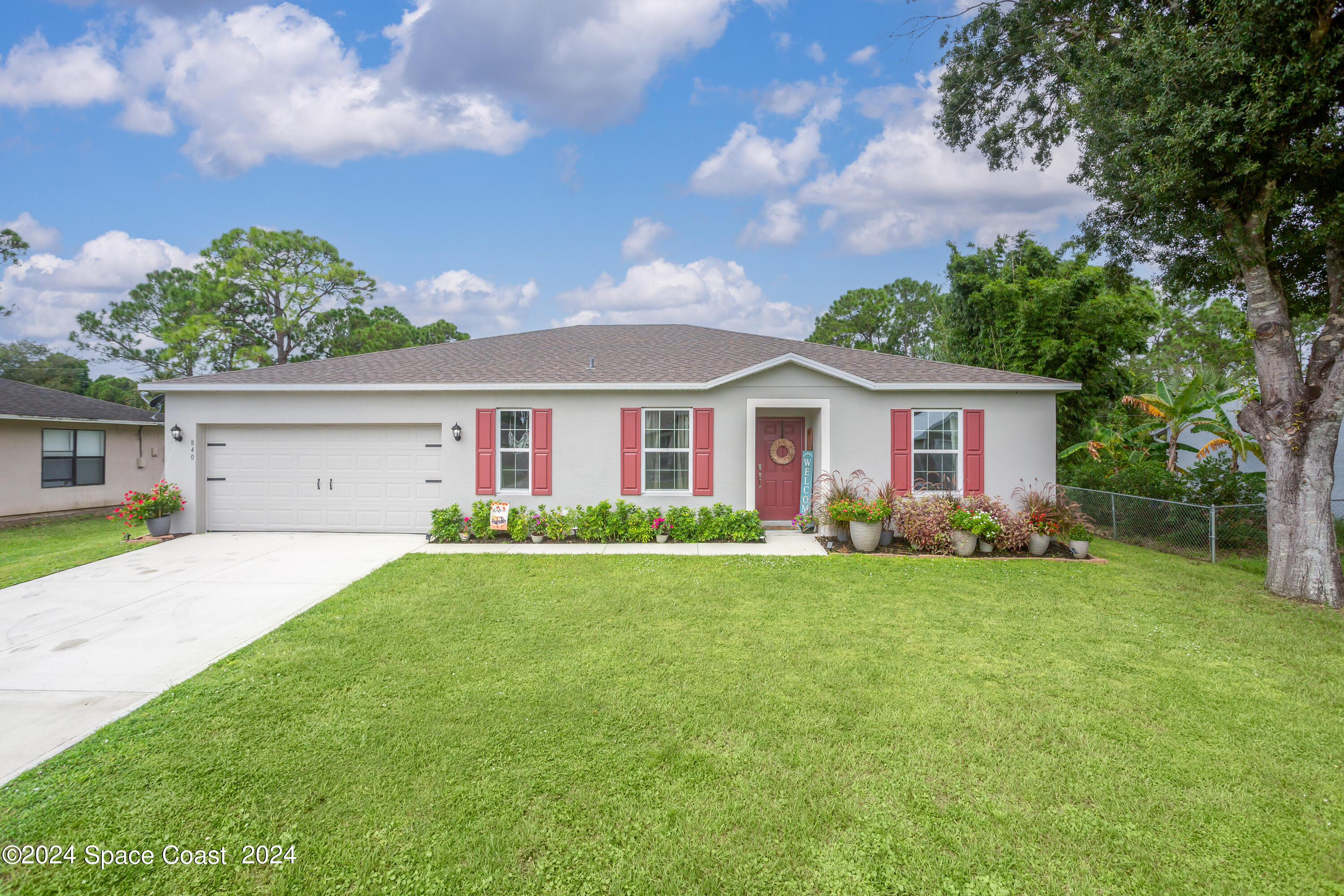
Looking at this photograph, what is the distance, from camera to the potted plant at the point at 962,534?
8.70 meters

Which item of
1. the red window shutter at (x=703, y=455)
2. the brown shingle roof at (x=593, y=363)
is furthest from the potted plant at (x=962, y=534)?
the red window shutter at (x=703, y=455)

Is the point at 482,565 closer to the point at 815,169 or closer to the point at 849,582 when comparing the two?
the point at 849,582

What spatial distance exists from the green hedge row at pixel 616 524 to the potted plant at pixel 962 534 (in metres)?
3.06

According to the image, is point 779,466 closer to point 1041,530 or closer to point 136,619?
point 1041,530

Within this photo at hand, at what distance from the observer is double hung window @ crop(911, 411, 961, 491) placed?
33.4 ft

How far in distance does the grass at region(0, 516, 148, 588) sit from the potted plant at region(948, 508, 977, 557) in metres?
13.1

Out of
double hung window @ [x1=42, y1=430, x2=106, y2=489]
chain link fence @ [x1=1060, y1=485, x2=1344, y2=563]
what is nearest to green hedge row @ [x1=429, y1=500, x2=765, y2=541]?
chain link fence @ [x1=1060, y1=485, x2=1344, y2=563]

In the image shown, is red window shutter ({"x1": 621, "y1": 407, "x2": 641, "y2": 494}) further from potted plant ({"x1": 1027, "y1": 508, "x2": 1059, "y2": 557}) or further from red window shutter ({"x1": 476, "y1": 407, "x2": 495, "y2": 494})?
potted plant ({"x1": 1027, "y1": 508, "x2": 1059, "y2": 557})

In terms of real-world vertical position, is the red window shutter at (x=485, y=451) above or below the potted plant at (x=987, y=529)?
above

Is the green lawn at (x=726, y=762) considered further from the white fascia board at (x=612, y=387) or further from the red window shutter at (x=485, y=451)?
the white fascia board at (x=612, y=387)

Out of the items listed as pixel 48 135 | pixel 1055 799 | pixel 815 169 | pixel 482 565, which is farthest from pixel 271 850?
pixel 48 135

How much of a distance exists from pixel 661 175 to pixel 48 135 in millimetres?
18037

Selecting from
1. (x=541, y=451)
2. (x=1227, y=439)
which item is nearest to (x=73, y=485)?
(x=541, y=451)

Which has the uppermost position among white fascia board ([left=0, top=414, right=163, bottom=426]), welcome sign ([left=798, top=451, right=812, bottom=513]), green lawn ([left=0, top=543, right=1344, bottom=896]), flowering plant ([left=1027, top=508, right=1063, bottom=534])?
white fascia board ([left=0, top=414, right=163, bottom=426])
